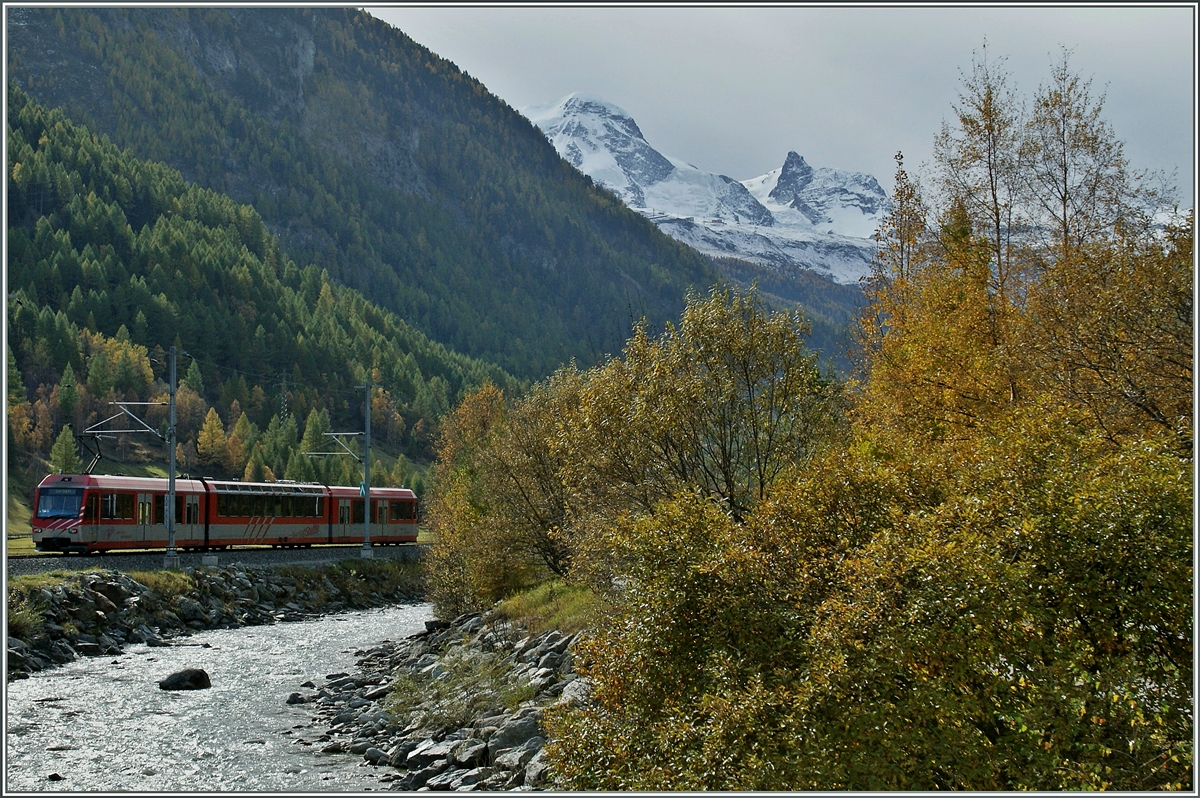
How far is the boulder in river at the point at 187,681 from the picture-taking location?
2772cm

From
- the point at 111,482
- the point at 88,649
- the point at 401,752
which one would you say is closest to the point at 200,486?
the point at 111,482

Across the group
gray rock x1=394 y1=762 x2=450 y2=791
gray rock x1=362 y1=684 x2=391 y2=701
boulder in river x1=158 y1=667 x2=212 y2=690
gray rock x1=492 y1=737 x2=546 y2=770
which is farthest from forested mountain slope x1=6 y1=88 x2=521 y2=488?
gray rock x1=492 y1=737 x2=546 y2=770

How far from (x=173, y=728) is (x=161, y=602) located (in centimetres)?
1869

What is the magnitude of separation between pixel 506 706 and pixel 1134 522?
15300 millimetres

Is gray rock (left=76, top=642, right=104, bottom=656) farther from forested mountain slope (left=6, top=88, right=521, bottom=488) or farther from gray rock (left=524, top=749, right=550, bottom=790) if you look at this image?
forested mountain slope (left=6, top=88, right=521, bottom=488)

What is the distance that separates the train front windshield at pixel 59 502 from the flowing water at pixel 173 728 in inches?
345

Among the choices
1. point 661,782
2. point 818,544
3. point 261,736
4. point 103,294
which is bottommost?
point 261,736

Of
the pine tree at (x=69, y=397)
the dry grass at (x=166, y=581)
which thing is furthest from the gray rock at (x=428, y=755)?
the pine tree at (x=69, y=397)

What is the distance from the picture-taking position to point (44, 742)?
69.2 feet

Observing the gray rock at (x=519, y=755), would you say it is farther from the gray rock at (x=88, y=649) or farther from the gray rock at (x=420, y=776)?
the gray rock at (x=88, y=649)

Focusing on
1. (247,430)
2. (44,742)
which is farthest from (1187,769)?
(247,430)

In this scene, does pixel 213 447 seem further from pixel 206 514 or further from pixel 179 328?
pixel 206 514

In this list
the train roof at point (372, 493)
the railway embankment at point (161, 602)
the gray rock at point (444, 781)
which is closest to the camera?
the gray rock at point (444, 781)

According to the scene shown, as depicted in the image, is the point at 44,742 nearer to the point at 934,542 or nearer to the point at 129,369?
the point at 934,542
